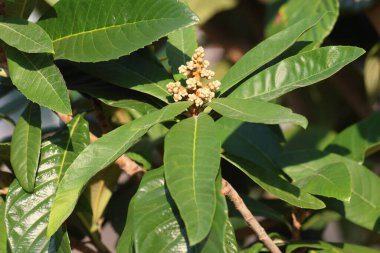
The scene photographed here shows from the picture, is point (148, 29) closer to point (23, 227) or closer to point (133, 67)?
point (133, 67)

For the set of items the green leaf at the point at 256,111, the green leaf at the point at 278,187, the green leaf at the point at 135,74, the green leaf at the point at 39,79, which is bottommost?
the green leaf at the point at 278,187

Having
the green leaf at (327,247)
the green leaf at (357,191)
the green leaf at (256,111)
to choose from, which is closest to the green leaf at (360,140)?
the green leaf at (357,191)

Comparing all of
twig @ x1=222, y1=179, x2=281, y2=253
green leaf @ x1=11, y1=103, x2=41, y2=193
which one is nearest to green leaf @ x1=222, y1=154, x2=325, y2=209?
twig @ x1=222, y1=179, x2=281, y2=253

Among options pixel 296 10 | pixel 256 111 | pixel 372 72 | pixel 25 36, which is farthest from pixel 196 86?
pixel 372 72

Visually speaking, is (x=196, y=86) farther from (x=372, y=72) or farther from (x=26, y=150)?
(x=372, y=72)

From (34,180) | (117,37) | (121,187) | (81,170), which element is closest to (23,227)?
(34,180)

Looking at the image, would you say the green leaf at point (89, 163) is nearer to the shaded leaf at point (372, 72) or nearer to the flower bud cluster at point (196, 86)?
the flower bud cluster at point (196, 86)

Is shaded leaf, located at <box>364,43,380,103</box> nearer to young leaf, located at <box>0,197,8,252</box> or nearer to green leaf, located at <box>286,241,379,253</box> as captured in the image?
green leaf, located at <box>286,241,379,253</box>
